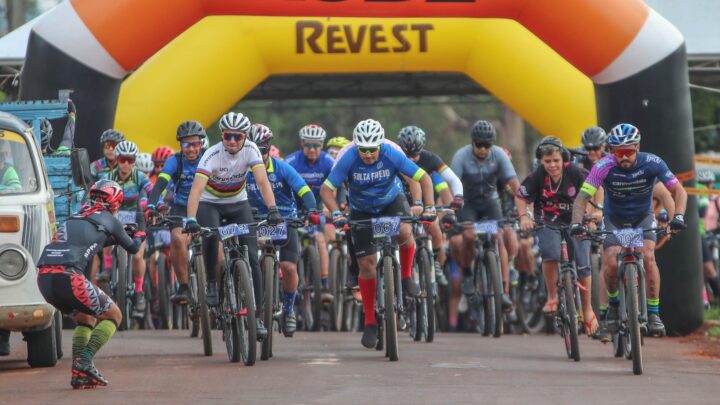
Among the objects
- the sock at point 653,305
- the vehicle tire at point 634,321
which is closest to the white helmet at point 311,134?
the sock at point 653,305

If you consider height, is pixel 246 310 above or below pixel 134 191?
below

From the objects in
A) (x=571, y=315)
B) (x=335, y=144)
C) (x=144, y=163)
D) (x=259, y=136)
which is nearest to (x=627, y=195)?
(x=571, y=315)

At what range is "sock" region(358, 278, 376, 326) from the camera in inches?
571

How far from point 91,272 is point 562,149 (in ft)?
19.6

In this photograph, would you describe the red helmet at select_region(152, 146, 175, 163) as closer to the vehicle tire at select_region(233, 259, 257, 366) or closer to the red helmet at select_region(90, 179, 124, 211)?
the vehicle tire at select_region(233, 259, 257, 366)

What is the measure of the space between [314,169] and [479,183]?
75.0 inches

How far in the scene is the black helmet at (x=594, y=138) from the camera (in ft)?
55.3

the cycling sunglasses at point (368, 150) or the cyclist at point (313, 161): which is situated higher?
the cyclist at point (313, 161)

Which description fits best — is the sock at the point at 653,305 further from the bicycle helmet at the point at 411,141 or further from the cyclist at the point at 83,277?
the cyclist at the point at 83,277

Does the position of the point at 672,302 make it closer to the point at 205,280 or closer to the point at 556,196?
the point at 556,196

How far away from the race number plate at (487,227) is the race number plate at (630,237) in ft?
14.5

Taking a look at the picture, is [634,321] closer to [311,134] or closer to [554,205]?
[554,205]

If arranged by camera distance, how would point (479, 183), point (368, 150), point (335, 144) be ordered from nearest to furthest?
1. point (368, 150)
2. point (479, 183)
3. point (335, 144)

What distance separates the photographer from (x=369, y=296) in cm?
1460
